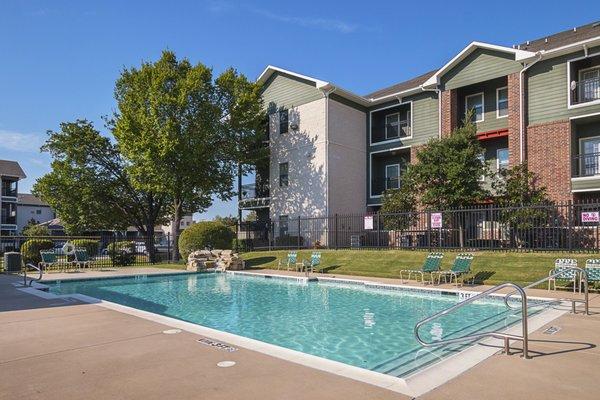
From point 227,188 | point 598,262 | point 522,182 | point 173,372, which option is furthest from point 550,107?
point 173,372

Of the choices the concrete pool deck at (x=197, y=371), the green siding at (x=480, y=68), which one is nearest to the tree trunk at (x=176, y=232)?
the green siding at (x=480, y=68)

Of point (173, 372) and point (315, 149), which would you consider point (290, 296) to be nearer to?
point (173, 372)

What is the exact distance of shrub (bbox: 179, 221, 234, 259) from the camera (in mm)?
24219

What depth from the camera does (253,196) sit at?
33031 millimetres

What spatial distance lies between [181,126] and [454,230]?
1602 centimetres

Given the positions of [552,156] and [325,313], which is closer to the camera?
[325,313]

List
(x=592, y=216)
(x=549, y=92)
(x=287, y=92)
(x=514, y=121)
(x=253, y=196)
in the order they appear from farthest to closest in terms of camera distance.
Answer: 1. (x=253, y=196)
2. (x=287, y=92)
3. (x=514, y=121)
4. (x=549, y=92)
5. (x=592, y=216)

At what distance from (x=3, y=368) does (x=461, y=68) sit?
971 inches

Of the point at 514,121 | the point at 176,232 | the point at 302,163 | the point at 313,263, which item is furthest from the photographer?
the point at 302,163

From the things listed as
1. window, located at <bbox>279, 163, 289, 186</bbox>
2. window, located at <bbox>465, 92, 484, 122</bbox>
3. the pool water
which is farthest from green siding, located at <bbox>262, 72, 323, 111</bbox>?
the pool water

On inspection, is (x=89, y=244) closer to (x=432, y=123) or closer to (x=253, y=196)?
(x=253, y=196)

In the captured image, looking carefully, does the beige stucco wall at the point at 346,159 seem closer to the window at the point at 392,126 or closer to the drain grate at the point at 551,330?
the window at the point at 392,126

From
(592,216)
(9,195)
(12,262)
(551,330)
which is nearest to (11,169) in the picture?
(9,195)

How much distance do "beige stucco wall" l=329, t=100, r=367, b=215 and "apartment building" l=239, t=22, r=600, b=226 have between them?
6cm
